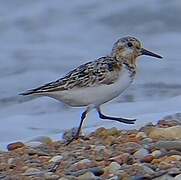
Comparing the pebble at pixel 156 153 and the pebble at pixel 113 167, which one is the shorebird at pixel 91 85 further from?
the pebble at pixel 113 167

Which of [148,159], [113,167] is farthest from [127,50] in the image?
[113,167]

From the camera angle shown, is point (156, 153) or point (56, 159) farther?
point (56, 159)

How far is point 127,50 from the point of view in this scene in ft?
20.4

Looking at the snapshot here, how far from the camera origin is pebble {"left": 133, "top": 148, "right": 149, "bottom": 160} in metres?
5.02

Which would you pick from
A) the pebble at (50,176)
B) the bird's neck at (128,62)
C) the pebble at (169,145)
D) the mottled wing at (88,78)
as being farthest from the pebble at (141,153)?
the bird's neck at (128,62)

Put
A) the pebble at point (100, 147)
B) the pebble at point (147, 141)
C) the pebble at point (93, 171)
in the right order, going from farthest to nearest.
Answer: the pebble at point (147, 141) → the pebble at point (100, 147) → the pebble at point (93, 171)

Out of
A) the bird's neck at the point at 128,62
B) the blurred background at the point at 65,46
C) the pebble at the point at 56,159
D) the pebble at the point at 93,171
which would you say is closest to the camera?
the pebble at the point at 93,171

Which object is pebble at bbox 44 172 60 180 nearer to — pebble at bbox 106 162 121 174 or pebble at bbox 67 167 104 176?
pebble at bbox 67 167 104 176

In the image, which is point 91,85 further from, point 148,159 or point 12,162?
point 148,159

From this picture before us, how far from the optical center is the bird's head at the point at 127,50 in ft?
20.2

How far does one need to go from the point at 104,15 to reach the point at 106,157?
→ 25.4 ft

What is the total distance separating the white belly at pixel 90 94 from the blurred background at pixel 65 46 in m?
1.53

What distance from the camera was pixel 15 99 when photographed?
8.95 meters

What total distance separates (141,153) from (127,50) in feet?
4.29
